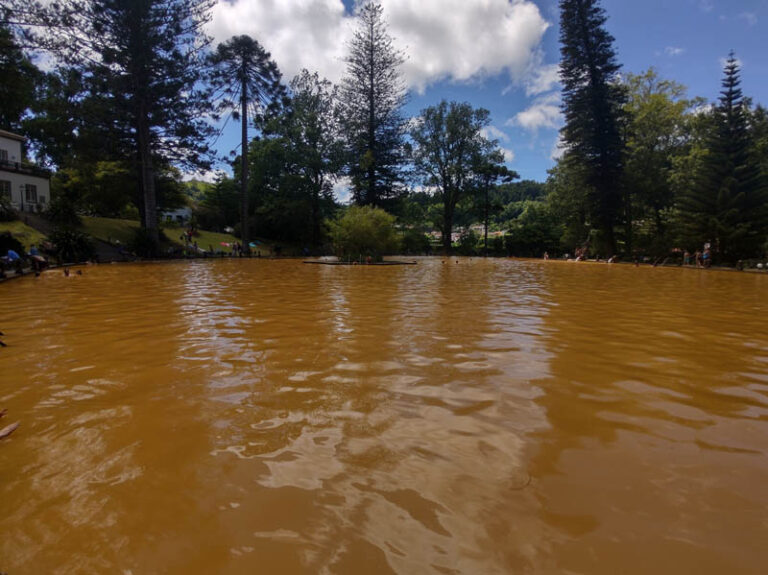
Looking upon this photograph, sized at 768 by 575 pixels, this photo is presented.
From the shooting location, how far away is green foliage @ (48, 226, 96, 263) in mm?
21453

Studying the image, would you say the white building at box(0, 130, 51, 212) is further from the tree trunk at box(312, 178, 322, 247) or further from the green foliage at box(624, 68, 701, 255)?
the green foliage at box(624, 68, 701, 255)

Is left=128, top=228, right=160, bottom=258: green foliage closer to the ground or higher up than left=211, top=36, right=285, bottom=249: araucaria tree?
closer to the ground

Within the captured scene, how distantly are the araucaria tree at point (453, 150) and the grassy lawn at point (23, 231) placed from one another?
37007mm

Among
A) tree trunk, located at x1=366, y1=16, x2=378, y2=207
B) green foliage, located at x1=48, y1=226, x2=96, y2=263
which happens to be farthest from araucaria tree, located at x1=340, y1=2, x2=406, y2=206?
green foliage, located at x1=48, y1=226, x2=96, y2=263

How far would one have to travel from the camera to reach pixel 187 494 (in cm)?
206

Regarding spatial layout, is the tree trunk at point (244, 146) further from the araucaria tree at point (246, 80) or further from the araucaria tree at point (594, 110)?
the araucaria tree at point (594, 110)

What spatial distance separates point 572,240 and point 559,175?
6.97 meters

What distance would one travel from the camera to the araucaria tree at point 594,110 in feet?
108

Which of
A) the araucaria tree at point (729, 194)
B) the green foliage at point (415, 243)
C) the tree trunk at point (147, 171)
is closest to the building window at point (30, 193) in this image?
the tree trunk at point (147, 171)

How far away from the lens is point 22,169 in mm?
34562

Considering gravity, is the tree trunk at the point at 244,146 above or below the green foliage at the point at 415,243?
above

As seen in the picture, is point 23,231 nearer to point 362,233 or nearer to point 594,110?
point 362,233

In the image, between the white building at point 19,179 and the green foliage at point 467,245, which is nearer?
the white building at point 19,179

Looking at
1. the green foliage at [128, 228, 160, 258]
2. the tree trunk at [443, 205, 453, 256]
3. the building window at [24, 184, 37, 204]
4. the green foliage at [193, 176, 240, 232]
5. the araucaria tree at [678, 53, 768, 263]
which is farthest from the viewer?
the green foliage at [193, 176, 240, 232]
